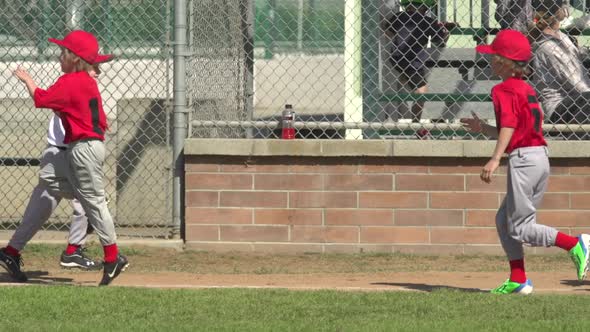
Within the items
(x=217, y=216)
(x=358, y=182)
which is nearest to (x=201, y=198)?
(x=217, y=216)

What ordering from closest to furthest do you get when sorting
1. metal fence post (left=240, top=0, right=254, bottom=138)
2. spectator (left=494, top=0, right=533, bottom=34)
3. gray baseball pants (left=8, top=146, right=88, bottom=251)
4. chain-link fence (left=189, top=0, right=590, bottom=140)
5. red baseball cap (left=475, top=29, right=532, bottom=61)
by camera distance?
1. red baseball cap (left=475, top=29, right=532, bottom=61)
2. gray baseball pants (left=8, top=146, right=88, bottom=251)
3. chain-link fence (left=189, top=0, right=590, bottom=140)
4. spectator (left=494, top=0, right=533, bottom=34)
5. metal fence post (left=240, top=0, right=254, bottom=138)

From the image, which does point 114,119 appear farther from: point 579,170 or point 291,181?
point 579,170

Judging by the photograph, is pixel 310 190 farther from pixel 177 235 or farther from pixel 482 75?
pixel 482 75

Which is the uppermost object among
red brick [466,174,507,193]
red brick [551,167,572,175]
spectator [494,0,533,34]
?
spectator [494,0,533,34]

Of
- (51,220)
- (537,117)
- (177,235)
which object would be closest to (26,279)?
(177,235)

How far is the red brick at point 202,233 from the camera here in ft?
31.9

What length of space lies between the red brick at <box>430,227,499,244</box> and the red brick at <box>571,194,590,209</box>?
658mm

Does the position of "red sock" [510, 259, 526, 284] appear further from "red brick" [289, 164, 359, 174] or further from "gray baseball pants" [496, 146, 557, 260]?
"red brick" [289, 164, 359, 174]

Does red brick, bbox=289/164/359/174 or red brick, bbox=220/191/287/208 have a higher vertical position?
red brick, bbox=289/164/359/174

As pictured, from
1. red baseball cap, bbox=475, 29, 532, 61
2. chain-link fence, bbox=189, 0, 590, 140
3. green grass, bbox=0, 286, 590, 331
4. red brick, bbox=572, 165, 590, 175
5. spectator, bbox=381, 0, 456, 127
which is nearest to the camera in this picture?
green grass, bbox=0, 286, 590, 331

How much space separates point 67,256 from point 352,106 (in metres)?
3.28

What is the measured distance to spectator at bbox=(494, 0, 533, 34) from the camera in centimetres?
1034

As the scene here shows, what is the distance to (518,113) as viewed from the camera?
7309mm

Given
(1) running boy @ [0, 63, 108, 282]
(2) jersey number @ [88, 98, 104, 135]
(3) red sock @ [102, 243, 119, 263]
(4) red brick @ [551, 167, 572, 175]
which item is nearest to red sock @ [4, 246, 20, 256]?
(1) running boy @ [0, 63, 108, 282]
